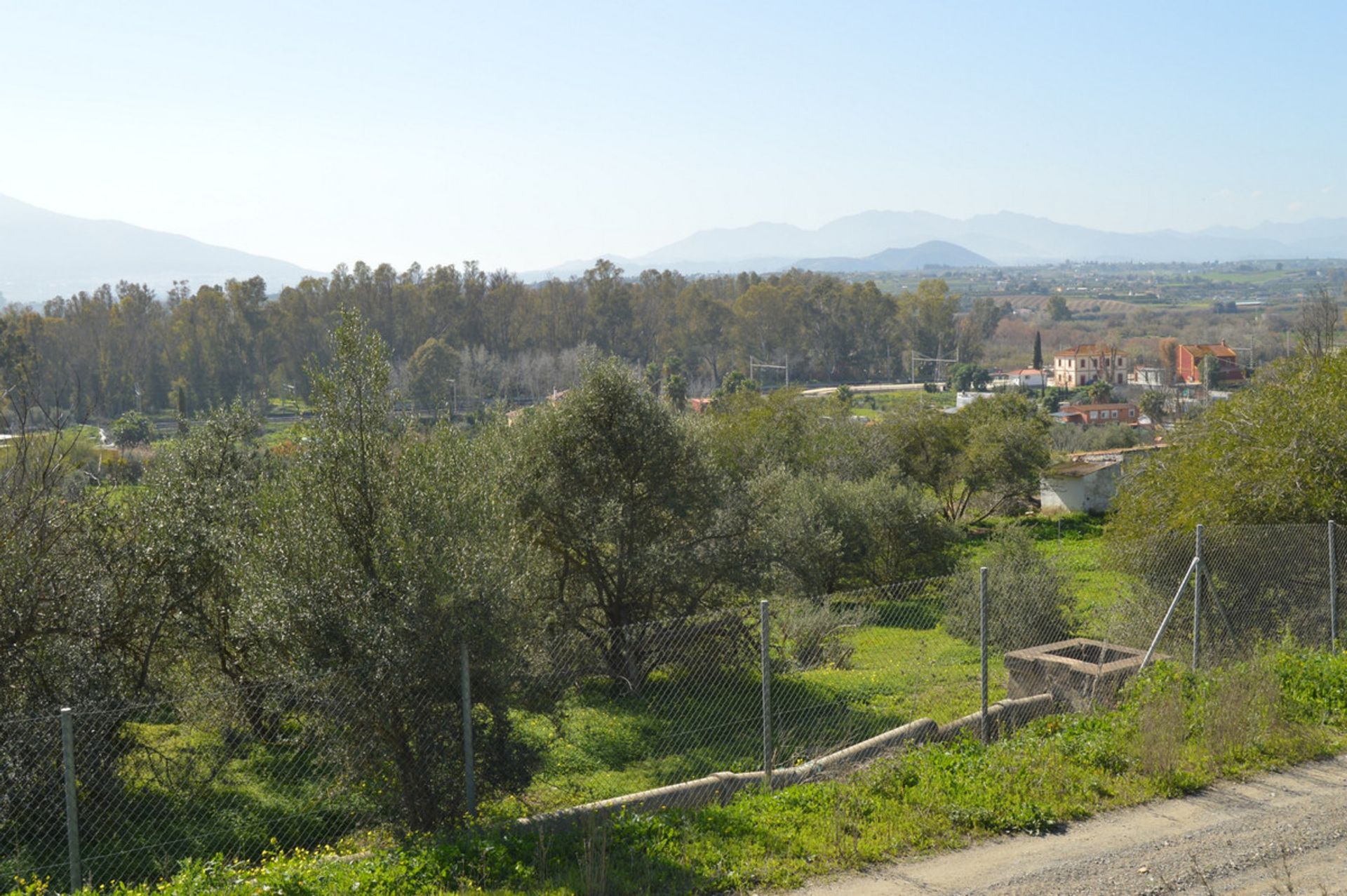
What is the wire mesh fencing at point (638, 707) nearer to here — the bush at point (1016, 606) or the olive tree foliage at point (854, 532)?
the bush at point (1016, 606)

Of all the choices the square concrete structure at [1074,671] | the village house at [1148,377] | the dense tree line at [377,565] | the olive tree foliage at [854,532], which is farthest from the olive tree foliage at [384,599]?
the village house at [1148,377]

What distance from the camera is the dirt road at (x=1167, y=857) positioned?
5.39 metres

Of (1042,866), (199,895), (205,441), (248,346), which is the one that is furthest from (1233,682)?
(248,346)

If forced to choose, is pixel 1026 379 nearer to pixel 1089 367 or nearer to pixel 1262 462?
pixel 1089 367

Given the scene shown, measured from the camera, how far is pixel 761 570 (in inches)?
560

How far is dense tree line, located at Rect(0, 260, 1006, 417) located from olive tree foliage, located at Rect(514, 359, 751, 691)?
6136 cm

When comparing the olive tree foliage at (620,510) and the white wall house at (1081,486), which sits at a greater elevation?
the olive tree foliage at (620,510)

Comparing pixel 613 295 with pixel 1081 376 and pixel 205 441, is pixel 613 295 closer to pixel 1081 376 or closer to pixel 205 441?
pixel 1081 376

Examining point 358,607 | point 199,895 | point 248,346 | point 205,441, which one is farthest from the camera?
point 248,346

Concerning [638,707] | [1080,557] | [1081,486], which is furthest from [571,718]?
[1081,486]

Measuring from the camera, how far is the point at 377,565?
6559mm

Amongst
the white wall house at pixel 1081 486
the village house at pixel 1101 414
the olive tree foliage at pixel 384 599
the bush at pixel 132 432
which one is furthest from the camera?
the village house at pixel 1101 414

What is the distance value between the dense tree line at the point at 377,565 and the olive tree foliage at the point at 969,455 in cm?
2279

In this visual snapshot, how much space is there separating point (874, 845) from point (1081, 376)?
361 feet
